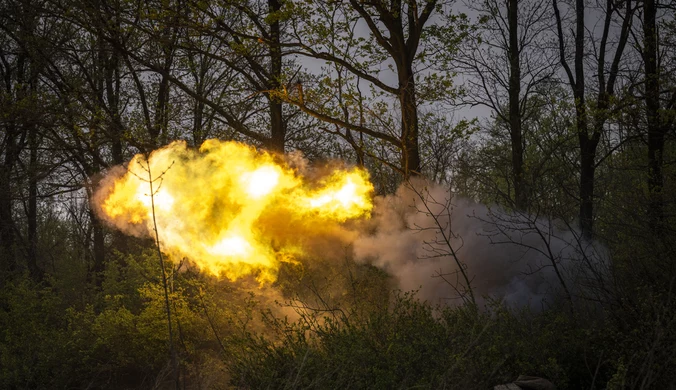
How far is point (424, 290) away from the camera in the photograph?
36.5 ft

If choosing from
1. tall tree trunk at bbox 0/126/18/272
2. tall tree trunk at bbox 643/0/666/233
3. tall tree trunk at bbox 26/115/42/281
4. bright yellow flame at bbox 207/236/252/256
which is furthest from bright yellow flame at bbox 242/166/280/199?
tall tree trunk at bbox 0/126/18/272

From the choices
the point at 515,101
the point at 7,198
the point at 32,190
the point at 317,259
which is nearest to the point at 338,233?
the point at 317,259

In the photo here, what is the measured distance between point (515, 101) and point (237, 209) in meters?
11.3

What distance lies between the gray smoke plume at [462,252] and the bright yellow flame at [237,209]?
0.80m

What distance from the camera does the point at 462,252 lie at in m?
11.1

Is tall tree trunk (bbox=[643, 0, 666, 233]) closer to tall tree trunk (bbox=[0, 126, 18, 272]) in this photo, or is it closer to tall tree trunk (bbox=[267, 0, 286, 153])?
tall tree trunk (bbox=[267, 0, 286, 153])

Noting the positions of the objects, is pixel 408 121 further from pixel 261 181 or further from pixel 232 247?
pixel 232 247

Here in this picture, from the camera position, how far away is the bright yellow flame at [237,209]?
11.7 meters

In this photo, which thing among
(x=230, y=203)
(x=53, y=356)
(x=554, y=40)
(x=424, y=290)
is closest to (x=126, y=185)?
(x=230, y=203)

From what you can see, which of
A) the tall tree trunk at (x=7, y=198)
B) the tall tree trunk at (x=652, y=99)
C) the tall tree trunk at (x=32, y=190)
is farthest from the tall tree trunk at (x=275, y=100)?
the tall tree trunk at (x=652, y=99)

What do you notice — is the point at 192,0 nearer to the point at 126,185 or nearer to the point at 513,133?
the point at 126,185

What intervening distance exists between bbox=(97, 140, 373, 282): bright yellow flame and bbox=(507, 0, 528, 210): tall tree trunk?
309 inches

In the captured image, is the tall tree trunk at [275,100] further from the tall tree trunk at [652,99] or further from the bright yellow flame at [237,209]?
the tall tree trunk at [652,99]

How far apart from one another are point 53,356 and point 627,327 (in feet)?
34.9
